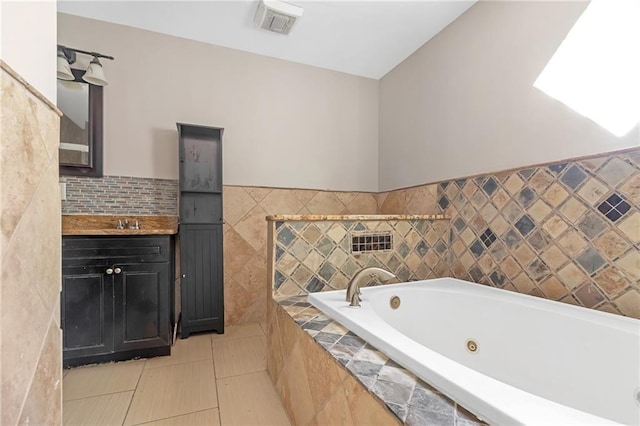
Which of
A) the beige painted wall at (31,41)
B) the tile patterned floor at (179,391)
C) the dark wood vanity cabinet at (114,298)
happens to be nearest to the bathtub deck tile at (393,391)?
the tile patterned floor at (179,391)

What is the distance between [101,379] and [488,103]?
2771mm

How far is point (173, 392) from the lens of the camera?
143cm

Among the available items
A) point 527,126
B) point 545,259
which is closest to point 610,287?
point 545,259

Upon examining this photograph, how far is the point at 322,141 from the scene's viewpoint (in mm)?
2723

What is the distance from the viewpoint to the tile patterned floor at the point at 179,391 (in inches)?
49.4

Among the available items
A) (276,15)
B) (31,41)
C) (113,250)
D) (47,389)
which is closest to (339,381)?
(47,389)

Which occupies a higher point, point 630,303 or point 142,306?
point 630,303

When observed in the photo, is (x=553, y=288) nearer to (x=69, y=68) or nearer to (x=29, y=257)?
(x=29, y=257)

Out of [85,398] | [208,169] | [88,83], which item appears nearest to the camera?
[85,398]

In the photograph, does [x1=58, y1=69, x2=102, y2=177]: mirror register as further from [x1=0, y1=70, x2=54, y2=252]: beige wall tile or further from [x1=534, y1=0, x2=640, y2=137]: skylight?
[x1=534, y1=0, x2=640, y2=137]: skylight

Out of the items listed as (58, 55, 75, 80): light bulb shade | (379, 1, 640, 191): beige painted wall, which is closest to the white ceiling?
(379, 1, 640, 191): beige painted wall

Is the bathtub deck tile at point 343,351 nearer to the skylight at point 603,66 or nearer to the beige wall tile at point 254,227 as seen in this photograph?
the skylight at point 603,66

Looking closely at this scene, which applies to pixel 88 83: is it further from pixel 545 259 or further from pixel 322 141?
pixel 545 259

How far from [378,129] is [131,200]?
2.32m
